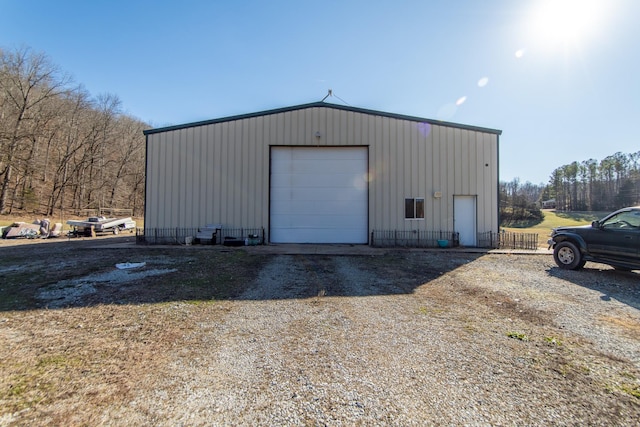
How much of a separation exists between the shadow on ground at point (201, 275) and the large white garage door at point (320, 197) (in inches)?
107

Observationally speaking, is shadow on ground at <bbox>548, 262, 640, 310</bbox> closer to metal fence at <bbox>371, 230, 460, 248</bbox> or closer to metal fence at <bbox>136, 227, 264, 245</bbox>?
metal fence at <bbox>371, 230, 460, 248</bbox>

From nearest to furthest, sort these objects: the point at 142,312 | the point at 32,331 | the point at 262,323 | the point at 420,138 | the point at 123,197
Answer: the point at 32,331 < the point at 262,323 < the point at 142,312 < the point at 420,138 < the point at 123,197

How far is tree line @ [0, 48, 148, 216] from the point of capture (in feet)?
80.8

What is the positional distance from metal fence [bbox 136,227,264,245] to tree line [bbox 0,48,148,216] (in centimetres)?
2267

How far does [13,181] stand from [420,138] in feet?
116

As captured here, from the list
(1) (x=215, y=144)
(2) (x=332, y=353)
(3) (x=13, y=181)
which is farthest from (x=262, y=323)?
(3) (x=13, y=181)

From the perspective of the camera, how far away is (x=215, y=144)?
41.0ft

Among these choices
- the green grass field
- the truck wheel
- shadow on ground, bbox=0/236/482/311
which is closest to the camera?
shadow on ground, bbox=0/236/482/311

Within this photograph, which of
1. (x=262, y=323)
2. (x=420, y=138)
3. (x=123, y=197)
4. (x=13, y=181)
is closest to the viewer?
(x=262, y=323)

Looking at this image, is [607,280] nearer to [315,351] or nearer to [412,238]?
[412,238]

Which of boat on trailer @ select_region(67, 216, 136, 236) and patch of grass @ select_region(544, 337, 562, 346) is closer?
patch of grass @ select_region(544, 337, 562, 346)

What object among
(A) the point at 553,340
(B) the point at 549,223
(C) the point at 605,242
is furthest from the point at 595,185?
(A) the point at 553,340

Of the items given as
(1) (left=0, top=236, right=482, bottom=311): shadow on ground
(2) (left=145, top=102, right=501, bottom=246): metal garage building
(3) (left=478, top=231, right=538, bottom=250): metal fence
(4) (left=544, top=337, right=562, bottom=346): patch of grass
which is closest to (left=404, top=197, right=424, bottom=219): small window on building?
(2) (left=145, top=102, right=501, bottom=246): metal garage building

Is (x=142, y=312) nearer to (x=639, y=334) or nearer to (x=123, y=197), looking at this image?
(x=639, y=334)
